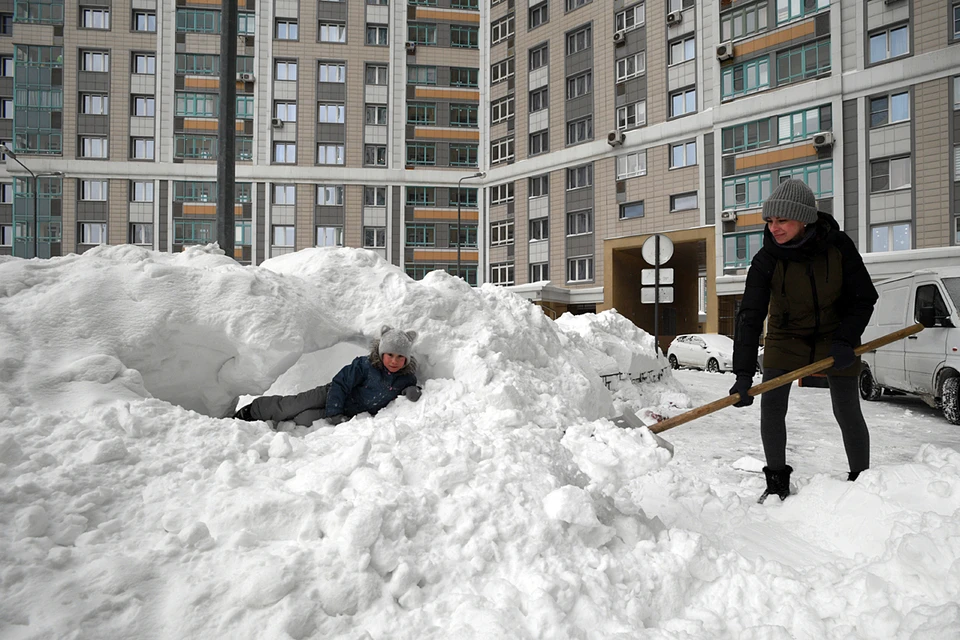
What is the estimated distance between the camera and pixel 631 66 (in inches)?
1046

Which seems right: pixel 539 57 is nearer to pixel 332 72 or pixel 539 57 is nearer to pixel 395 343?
pixel 332 72

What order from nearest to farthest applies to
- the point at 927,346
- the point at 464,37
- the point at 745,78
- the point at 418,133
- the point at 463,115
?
the point at 927,346, the point at 745,78, the point at 418,133, the point at 463,115, the point at 464,37

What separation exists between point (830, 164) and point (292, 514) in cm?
2433

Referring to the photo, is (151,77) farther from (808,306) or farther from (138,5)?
(808,306)

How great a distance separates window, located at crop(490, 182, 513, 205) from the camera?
31.3 m

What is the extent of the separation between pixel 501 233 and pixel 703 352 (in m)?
16.7

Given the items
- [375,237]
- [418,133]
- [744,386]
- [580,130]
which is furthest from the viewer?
[418,133]

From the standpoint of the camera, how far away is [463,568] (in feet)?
6.71

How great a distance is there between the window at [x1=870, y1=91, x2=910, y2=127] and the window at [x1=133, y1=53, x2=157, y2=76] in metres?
35.4

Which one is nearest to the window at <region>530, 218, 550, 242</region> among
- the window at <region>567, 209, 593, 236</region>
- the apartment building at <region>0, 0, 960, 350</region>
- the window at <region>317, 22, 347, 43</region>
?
the apartment building at <region>0, 0, 960, 350</region>

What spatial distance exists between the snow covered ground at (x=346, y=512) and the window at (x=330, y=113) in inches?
1232

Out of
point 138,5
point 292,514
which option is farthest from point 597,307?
point 138,5

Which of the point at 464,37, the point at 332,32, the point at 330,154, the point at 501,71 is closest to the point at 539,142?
the point at 501,71

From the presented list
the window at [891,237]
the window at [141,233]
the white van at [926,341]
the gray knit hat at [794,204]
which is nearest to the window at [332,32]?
the window at [141,233]
